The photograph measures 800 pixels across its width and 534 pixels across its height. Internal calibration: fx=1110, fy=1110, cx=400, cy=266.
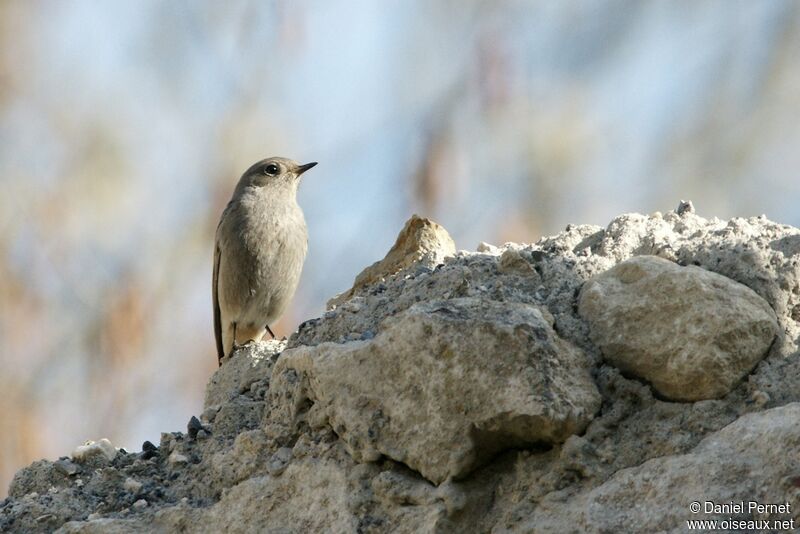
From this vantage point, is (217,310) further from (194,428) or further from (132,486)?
(132,486)

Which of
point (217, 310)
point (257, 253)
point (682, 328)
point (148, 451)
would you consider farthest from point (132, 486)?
point (217, 310)

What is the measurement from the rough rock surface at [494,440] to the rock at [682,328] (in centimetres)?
3

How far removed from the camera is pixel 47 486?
314 cm

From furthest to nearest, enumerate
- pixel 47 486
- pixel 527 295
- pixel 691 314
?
pixel 47 486, pixel 527 295, pixel 691 314

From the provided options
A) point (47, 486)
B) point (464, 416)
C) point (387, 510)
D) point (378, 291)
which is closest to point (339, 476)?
point (387, 510)

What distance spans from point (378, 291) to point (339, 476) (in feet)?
2.74

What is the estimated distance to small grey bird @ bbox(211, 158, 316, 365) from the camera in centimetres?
734

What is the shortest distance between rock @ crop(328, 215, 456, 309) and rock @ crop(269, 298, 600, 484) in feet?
4.29

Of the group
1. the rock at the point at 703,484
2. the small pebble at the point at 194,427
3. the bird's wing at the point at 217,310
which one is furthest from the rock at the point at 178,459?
the bird's wing at the point at 217,310

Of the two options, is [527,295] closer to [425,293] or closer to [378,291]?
[425,293]

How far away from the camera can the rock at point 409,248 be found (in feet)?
13.2

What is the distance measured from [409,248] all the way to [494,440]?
1.72 m

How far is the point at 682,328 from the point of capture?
253 centimetres

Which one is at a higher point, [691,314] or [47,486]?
[47,486]
